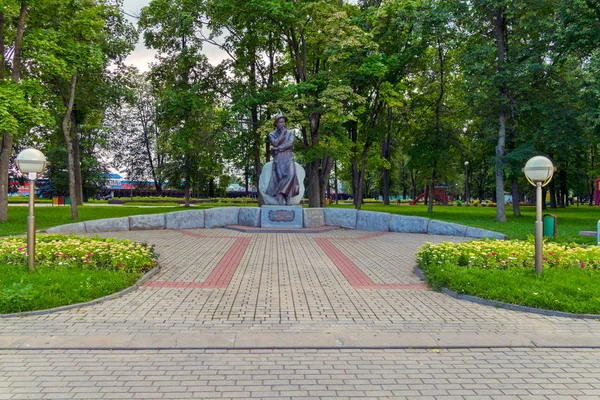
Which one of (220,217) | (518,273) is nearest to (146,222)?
(220,217)

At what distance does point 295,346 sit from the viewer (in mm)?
4891

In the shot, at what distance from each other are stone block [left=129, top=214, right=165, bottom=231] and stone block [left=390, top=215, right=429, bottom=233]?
31.5 feet

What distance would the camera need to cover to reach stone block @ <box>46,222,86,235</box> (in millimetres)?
14461

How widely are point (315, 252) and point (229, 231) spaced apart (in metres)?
6.49

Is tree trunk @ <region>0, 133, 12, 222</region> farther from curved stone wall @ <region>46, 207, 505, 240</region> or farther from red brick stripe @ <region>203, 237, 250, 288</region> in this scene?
red brick stripe @ <region>203, 237, 250, 288</region>

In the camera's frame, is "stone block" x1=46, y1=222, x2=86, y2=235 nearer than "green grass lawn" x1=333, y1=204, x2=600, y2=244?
No

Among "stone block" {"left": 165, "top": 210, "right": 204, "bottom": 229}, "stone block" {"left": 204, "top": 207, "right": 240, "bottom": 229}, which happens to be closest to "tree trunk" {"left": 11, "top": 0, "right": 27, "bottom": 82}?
"stone block" {"left": 165, "top": 210, "right": 204, "bottom": 229}

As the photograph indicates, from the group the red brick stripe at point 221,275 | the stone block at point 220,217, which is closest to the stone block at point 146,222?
the stone block at point 220,217

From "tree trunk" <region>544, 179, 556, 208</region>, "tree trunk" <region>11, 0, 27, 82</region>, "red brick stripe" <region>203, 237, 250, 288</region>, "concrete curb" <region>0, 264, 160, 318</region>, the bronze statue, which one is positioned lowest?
"red brick stripe" <region>203, 237, 250, 288</region>

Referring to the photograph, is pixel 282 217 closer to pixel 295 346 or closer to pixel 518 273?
pixel 518 273

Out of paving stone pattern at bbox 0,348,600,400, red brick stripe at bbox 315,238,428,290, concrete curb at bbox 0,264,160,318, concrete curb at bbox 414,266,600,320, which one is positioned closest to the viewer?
paving stone pattern at bbox 0,348,600,400

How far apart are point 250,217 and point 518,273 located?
12841mm

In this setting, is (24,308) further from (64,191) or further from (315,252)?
(64,191)

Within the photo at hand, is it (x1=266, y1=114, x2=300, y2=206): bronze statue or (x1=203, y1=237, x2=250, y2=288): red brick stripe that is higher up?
(x1=266, y1=114, x2=300, y2=206): bronze statue
